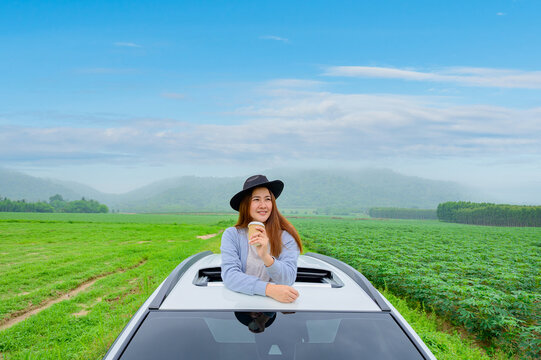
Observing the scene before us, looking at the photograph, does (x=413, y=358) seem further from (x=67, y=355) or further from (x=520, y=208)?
(x=520, y=208)

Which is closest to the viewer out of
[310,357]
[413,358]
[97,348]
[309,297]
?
[413,358]

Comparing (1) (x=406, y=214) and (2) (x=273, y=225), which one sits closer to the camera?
(2) (x=273, y=225)

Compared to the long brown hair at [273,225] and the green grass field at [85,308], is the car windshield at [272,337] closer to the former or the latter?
the long brown hair at [273,225]

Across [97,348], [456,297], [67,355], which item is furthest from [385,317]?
[456,297]

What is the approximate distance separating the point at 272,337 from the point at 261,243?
718mm

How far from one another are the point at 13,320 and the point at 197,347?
24.5ft

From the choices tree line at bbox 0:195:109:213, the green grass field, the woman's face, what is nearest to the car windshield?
the woman's face

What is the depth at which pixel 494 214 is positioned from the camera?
113250mm

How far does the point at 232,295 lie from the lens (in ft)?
7.93

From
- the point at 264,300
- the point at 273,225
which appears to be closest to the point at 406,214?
the point at 273,225

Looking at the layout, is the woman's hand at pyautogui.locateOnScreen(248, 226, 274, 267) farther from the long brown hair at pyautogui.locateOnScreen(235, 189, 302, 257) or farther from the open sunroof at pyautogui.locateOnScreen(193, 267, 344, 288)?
the open sunroof at pyautogui.locateOnScreen(193, 267, 344, 288)

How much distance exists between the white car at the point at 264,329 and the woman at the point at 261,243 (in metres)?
0.44

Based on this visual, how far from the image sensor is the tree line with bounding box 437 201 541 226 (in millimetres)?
103875

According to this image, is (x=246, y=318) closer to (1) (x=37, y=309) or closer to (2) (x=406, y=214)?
(1) (x=37, y=309)
